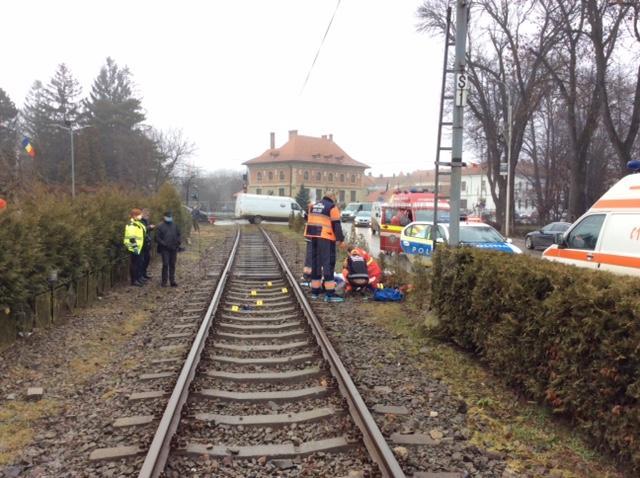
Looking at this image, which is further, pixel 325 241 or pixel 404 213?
pixel 404 213

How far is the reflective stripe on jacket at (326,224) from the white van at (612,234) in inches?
155

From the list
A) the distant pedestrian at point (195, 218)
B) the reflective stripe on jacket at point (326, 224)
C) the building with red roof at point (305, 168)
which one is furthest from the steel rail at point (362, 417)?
the building with red roof at point (305, 168)

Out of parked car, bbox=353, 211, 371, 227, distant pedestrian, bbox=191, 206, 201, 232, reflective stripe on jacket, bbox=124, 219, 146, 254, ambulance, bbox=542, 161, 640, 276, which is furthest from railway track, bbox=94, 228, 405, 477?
parked car, bbox=353, 211, 371, 227

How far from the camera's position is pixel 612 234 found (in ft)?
24.0

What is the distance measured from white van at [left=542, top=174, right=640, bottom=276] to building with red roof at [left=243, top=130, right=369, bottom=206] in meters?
82.0

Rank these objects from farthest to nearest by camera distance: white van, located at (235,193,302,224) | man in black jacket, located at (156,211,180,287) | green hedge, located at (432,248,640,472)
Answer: white van, located at (235,193,302,224) < man in black jacket, located at (156,211,180,287) < green hedge, located at (432,248,640,472)

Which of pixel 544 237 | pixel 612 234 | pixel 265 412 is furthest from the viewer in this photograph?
pixel 544 237

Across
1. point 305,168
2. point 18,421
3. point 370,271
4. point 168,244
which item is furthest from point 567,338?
point 305,168

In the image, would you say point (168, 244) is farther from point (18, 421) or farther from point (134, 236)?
point (18, 421)

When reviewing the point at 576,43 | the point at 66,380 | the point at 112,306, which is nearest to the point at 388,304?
the point at 112,306

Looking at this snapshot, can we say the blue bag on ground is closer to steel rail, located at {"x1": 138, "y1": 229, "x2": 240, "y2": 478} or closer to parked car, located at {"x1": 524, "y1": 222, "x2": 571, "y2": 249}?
steel rail, located at {"x1": 138, "y1": 229, "x2": 240, "y2": 478}

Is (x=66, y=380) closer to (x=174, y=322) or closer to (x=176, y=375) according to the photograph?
(x=176, y=375)

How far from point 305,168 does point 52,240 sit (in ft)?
282

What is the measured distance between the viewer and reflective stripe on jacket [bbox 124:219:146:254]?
468 inches
